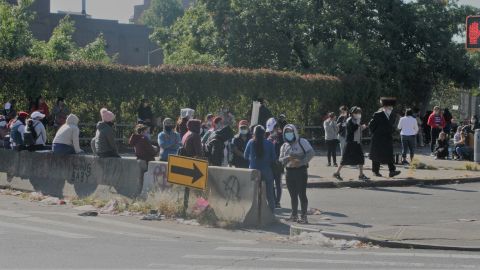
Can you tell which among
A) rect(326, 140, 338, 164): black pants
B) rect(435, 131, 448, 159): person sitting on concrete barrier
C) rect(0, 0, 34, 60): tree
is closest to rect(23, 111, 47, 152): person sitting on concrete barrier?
rect(326, 140, 338, 164): black pants

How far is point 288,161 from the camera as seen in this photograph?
1484cm

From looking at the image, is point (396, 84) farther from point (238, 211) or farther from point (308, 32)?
point (238, 211)

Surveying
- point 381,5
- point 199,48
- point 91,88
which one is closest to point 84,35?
point 199,48

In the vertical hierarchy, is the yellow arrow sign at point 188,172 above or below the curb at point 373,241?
above

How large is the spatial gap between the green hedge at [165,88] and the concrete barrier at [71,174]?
9.27m

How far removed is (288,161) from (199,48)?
28888 millimetres

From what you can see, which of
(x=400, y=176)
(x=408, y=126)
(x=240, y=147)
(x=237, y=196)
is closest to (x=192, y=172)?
(x=237, y=196)

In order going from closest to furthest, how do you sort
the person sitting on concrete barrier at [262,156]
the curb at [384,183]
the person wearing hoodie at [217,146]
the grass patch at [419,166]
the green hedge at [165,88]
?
the person sitting on concrete barrier at [262,156], the person wearing hoodie at [217,146], the curb at [384,183], the grass patch at [419,166], the green hedge at [165,88]

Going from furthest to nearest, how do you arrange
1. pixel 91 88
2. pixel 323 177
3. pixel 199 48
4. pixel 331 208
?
1. pixel 199 48
2. pixel 91 88
3. pixel 323 177
4. pixel 331 208

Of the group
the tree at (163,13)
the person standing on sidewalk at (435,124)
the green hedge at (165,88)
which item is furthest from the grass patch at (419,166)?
the tree at (163,13)

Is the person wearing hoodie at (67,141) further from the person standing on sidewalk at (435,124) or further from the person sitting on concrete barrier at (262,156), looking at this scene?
the person standing on sidewalk at (435,124)

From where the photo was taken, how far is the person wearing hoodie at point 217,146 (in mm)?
16875

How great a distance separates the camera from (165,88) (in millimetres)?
31781

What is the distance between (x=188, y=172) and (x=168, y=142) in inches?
107
